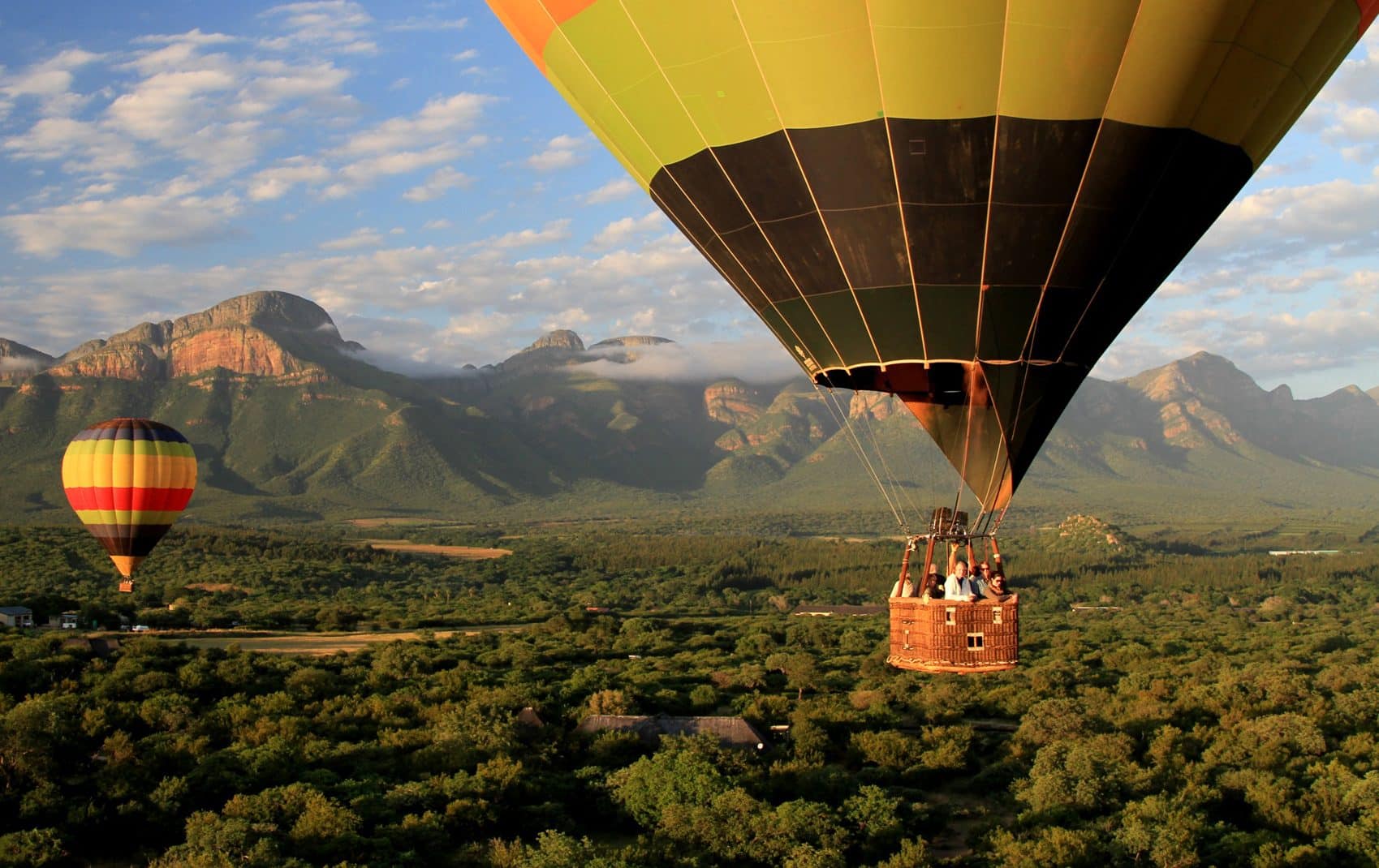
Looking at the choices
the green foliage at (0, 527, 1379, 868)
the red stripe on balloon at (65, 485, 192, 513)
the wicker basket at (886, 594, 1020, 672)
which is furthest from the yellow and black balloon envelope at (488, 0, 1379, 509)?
the red stripe on balloon at (65, 485, 192, 513)

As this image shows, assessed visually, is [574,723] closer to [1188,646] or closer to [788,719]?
[788,719]

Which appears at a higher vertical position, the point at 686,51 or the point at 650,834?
the point at 686,51

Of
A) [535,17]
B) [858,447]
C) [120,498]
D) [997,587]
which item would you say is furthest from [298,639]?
[997,587]

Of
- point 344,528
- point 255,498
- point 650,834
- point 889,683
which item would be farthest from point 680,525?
point 650,834

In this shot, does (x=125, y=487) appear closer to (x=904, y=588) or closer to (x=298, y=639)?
(x=298, y=639)

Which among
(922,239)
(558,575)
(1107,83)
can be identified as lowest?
(558,575)

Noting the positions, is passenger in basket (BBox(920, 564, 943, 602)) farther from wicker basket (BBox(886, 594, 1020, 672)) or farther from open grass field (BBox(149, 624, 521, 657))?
open grass field (BBox(149, 624, 521, 657))
